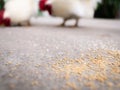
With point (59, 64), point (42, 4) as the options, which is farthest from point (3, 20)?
point (59, 64)

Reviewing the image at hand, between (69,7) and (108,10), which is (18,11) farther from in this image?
(108,10)

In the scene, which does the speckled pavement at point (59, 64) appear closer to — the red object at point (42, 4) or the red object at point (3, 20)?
the red object at point (3, 20)

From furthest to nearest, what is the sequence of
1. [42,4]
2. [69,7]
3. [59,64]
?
1. [42,4]
2. [69,7]
3. [59,64]

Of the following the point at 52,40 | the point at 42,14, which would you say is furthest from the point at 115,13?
the point at 52,40

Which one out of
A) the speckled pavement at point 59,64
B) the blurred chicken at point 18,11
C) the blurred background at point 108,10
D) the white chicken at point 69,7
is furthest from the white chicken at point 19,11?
the blurred background at point 108,10

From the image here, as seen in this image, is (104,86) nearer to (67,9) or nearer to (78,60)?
(78,60)

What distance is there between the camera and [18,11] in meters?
2.23

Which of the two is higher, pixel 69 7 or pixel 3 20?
pixel 69 7

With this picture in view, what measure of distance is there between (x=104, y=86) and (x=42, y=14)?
2.97 m

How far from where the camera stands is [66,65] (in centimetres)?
106

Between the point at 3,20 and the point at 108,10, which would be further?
the point at 108,10

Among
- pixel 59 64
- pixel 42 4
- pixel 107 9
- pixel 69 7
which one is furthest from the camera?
pixel 107 9

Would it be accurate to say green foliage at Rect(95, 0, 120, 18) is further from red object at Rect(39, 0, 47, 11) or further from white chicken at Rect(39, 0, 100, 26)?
red object at Rect(39, 0, 47, 11)

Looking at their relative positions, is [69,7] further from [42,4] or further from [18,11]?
[18,11]
